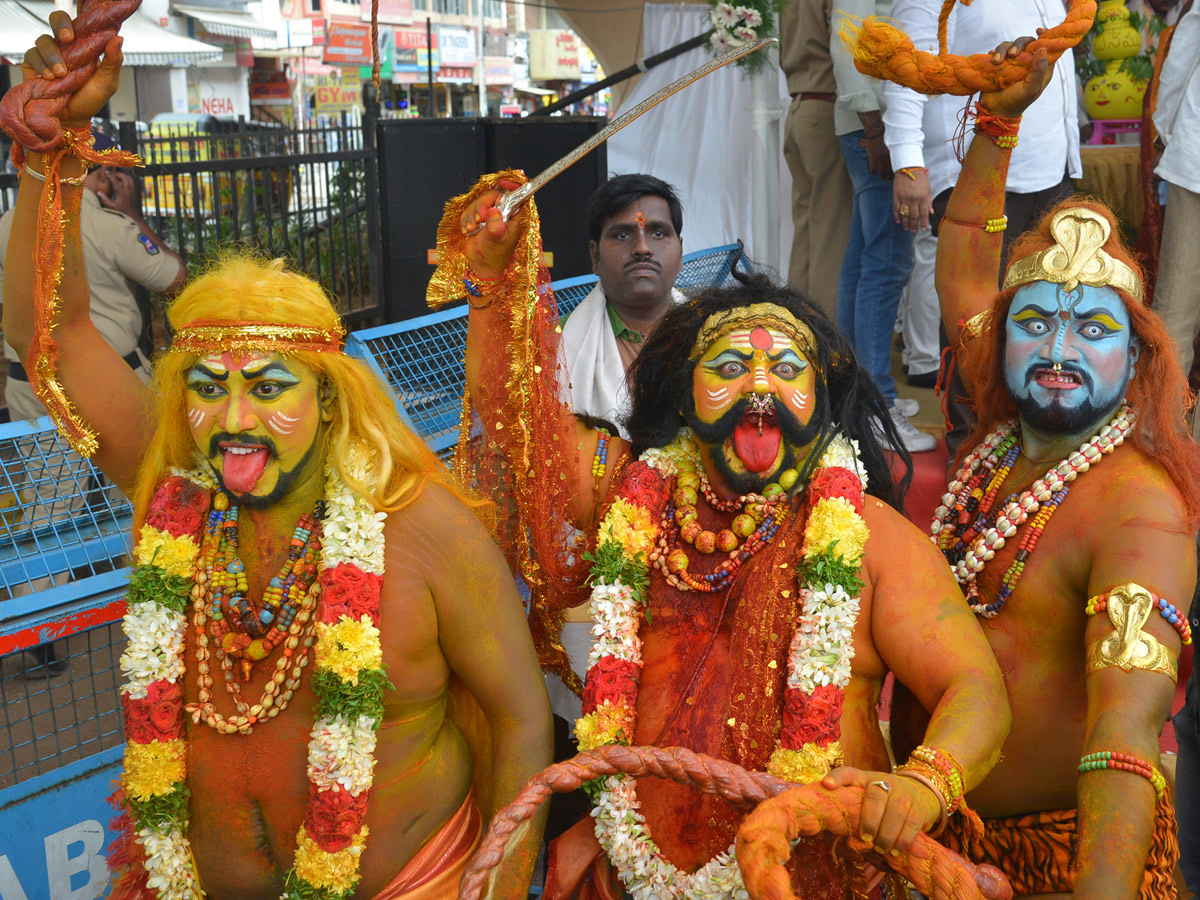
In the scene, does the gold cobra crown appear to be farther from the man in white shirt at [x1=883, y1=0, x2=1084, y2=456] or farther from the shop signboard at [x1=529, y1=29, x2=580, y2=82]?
the shop signboard at [x1=529, y1=29, x2=580, y2=82]

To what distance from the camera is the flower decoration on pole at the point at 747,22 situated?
6039 millimetres

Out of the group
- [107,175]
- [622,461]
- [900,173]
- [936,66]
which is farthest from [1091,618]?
[107,175]

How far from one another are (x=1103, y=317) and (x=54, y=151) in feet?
6.76

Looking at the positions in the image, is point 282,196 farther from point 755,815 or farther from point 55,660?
point 755,815

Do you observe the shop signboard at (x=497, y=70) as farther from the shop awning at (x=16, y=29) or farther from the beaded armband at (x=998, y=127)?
the beaded armband at (x=998, y=127)

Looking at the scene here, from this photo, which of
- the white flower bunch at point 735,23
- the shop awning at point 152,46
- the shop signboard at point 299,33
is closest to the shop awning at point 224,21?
the shop signboard at point 299,33

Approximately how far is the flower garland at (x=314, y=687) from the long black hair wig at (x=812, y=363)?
0.64 m

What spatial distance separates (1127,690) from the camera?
192cm

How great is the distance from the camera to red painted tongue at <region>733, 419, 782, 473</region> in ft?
7.06

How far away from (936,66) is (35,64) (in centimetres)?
183

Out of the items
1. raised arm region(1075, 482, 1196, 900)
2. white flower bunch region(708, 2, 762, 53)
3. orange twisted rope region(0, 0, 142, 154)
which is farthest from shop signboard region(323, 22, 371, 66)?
raised arm region(1075, 482, 1196, 900)

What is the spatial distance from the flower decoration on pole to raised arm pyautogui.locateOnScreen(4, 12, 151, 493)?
4536mm

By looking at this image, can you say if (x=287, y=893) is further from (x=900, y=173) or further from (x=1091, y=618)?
(x=900, y=173)

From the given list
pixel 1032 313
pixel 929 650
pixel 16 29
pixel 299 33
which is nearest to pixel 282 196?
pixel 1032 313
